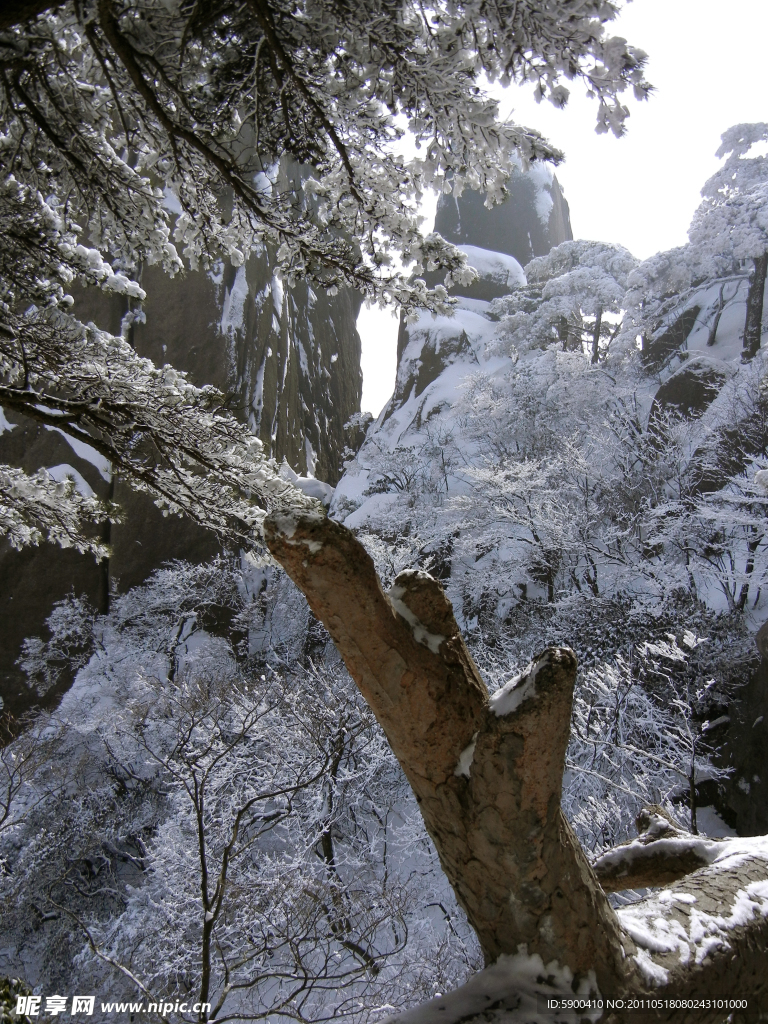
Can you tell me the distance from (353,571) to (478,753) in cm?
50

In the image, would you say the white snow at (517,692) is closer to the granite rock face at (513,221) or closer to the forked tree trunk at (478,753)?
the forked tree trunk at (478,753)

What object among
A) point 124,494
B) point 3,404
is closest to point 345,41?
point 3,404

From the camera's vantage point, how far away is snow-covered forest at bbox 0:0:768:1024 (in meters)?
1.84

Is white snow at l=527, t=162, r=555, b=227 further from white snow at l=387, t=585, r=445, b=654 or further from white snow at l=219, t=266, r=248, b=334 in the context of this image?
white snow at l=387, t=585, r=445, b=654

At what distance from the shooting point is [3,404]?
9.35ft

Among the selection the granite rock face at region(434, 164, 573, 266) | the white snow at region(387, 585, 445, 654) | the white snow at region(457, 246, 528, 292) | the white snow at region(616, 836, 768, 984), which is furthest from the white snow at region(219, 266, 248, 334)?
the white snow at region(616, 836, 768, 984)

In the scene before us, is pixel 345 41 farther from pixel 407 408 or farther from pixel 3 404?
pixel 407 408

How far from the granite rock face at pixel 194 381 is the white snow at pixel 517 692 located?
554 inches

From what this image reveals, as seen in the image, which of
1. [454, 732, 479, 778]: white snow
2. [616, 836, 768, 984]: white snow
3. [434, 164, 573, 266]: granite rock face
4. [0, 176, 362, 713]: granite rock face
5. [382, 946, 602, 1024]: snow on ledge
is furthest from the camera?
[434, 164, 573, 266]: granite rock face

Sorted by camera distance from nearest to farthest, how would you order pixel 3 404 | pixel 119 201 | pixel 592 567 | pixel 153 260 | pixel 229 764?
1. pixel 3 404
2. pixel 119 201
3. pixel 153 260
4. pixel 229 764
5. pixel 592 567

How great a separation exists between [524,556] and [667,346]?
10.9 m

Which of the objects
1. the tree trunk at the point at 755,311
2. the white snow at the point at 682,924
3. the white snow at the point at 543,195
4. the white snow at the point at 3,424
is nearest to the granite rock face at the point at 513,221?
the white snow at the point at 543,195

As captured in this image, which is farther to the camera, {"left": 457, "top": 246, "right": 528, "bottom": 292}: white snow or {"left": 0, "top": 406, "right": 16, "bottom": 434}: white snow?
{"left": 457, "top": 246, "right": 528, "bottom": 292}: white snow

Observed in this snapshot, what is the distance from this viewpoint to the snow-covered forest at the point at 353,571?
1.84m
